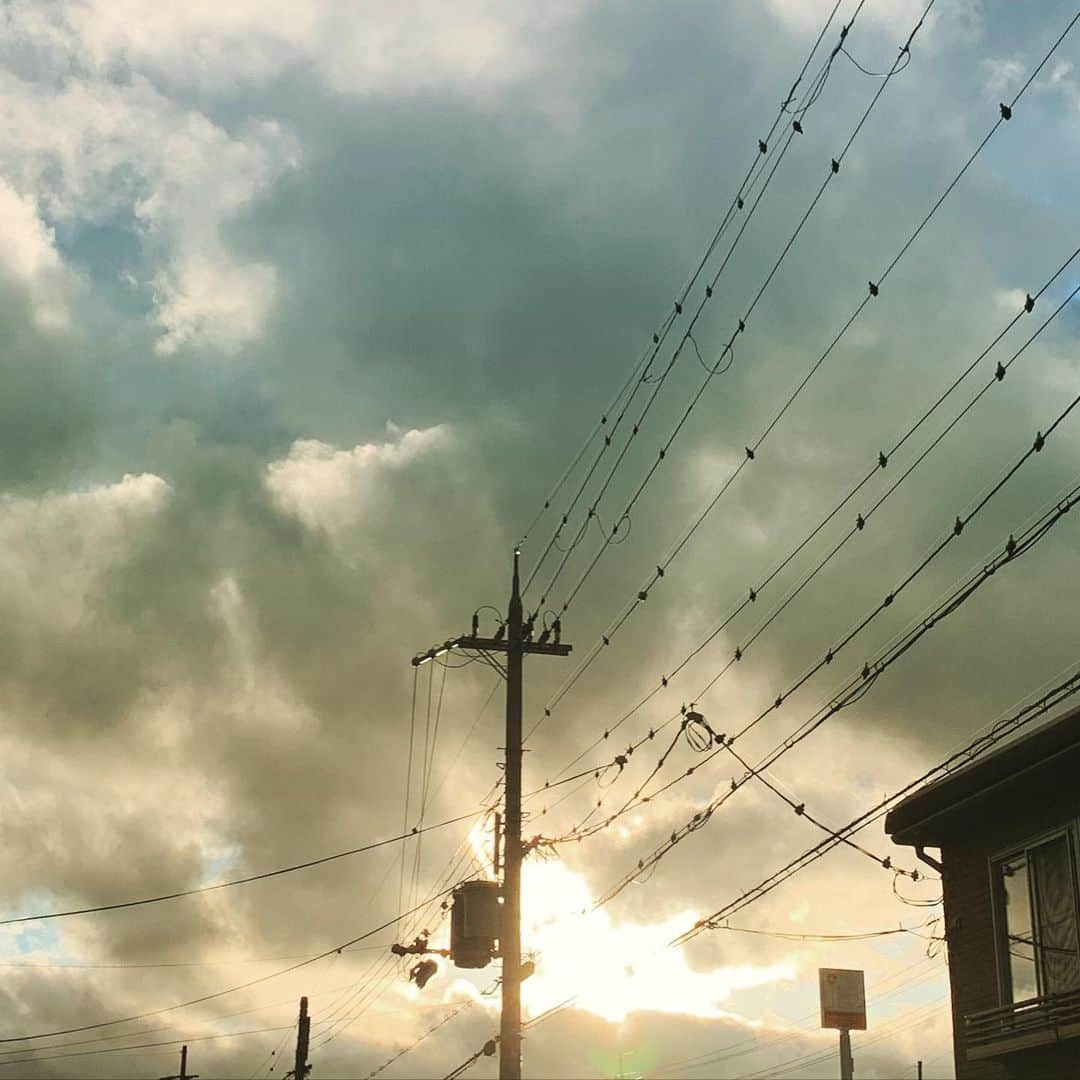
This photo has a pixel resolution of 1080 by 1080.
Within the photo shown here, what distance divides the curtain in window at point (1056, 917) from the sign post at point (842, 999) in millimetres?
5957

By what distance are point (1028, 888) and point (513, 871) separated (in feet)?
33.6

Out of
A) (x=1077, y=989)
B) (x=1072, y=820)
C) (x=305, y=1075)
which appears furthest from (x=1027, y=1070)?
(x=305, y=1075)

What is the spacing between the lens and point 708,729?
67.6ft

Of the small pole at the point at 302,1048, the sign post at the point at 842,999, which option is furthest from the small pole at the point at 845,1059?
the small pole at the point at 302,1048

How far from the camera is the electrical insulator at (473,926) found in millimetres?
25031

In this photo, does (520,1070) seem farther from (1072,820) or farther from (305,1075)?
(305,1075)

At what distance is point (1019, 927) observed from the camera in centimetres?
1839

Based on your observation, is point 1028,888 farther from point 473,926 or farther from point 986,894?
point 473,926

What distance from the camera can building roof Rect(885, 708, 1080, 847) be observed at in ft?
56.6

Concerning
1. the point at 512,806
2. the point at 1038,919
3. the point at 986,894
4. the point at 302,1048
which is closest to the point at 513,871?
the point at 512,806

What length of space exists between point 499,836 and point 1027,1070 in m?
11.6

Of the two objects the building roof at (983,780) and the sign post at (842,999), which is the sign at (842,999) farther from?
the building roof at (983,780)

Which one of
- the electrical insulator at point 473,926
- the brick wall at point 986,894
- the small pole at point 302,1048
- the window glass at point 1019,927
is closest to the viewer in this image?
the brick wall at point 986,894

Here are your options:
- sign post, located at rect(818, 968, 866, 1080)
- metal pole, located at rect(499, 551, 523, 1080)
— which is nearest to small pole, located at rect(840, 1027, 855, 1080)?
sign post, located at rect(818, 968, 866, 1080)
